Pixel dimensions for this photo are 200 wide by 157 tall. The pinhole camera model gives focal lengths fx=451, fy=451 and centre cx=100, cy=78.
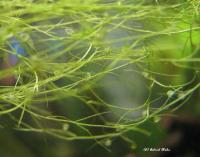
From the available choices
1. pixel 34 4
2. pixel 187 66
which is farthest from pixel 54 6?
pixel 187 66

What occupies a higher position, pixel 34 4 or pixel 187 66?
pixel 34 4

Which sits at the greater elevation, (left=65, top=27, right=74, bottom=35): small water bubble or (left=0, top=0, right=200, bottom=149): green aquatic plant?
(left=65, top=27, right=74, bottom=35): small water bubble

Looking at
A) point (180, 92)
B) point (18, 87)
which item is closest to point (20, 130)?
point (18, 87)

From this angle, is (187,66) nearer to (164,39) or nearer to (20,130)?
(164,39)

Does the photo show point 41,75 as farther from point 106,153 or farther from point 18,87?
point 106,153

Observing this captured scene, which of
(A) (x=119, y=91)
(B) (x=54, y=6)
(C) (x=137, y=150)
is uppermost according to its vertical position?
(B) (x=54, y=6)

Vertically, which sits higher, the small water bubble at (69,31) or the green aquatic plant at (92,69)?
the small water bubble at (69,31)
